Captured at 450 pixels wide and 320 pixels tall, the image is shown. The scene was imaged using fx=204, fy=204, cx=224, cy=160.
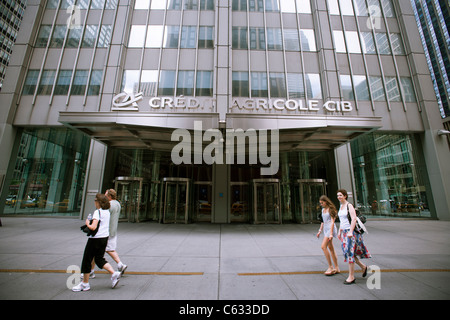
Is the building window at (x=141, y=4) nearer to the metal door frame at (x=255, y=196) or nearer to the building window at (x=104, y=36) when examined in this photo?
the building window at (x=104, y=36)

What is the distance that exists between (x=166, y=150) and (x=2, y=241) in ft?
28.3

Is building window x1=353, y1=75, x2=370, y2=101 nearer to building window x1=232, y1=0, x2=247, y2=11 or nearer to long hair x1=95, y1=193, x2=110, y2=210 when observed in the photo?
building window x1=232, y1=0, x2=247, y2=11

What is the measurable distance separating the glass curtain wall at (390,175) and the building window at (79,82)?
18727mm

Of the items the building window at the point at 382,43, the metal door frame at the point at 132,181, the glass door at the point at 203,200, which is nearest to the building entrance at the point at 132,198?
the metal door frame at the point at 132,181

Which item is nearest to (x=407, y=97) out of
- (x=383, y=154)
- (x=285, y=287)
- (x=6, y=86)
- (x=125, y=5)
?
(x=383, y=154)

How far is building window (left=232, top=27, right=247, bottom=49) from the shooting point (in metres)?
15.0

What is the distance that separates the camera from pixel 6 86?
13477 millimetres

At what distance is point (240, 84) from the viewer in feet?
46.4

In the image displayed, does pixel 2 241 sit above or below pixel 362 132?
below

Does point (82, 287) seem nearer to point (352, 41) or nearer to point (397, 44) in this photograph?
point (352, 41)

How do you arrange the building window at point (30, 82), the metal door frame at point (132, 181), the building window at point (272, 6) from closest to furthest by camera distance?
the metal door frame at point (132, 181) → the building window at point (30, 82) → the building window at point (272, 6)

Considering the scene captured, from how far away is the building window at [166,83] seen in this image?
45.3 ft

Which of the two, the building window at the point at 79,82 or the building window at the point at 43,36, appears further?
the building window at the point at 43,36
